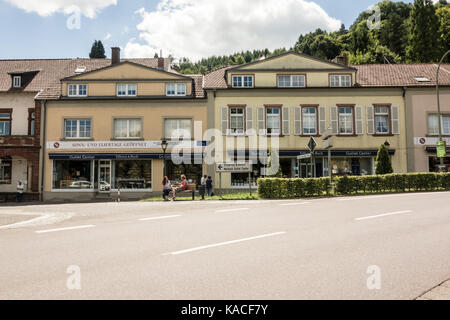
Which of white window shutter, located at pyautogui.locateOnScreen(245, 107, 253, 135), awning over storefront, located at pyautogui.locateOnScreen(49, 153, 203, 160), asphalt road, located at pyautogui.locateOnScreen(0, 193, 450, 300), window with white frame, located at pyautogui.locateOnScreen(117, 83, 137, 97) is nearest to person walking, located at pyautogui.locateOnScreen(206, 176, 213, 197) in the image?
awning over storefront, located at pyautogui.locateOnScreen(49, 153, 203, 160)

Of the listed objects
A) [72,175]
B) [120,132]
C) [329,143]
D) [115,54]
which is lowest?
[72,175]

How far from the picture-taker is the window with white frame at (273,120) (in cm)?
2756

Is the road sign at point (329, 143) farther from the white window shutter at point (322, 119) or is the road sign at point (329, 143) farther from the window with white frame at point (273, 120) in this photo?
the white window shutter at point (322, 119)

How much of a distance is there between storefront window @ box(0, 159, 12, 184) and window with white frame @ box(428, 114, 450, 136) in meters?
32.5

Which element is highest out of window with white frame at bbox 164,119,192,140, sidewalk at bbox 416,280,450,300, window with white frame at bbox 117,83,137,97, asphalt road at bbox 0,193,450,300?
window with white frame at bbox 117,83,137,97

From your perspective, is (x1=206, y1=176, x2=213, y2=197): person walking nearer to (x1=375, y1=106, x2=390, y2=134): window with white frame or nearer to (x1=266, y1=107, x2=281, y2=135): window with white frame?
(x1=266, y1=107, x2=281, y2=135): window with white frame

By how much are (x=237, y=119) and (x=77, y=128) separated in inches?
484

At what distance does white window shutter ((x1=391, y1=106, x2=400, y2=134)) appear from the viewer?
27.5 m

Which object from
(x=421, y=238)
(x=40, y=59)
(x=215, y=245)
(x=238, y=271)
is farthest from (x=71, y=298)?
(x=40, y=59)

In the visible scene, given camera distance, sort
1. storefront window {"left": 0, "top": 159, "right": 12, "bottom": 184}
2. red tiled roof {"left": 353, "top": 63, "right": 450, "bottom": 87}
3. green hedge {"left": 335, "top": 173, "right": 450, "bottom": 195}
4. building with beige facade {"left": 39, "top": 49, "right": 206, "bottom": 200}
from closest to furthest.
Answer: green hedge {"left": 335, "top": 173, "right": 450, "bottom": 195}, building with beige facade {"left": 39, "top": 49, "right": 206, "bottom": 200}, storefront window {"left": 0, "top": 159, "right": 12, "bottom": 184}, red tiled roof {"left": 353, "top": 63, "right": 450, "bottom": 87}

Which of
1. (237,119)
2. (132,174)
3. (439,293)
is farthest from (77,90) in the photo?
(439,293)

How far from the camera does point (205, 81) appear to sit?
28828 mm

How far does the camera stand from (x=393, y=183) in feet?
68.0

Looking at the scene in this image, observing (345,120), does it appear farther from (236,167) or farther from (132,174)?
(132,174)
